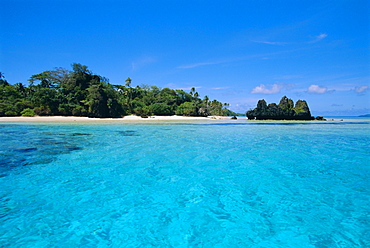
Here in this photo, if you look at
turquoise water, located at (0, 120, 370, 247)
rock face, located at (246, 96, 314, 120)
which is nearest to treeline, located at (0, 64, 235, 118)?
rock face, located at (246, 96, 314, 120)

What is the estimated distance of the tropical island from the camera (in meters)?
62.3

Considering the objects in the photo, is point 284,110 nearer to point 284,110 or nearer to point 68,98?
point 284,110

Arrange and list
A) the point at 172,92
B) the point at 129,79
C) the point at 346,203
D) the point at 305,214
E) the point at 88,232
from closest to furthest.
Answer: the point at 88,232 < the point at 305,214 < the point at 346,203 < the point at 129,79 < the point at 172,92

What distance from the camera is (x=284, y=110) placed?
204 ft

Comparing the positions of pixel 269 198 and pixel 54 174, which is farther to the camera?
pixel 54 174

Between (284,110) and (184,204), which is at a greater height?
(284,110)

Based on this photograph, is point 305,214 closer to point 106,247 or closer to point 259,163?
point 106,247

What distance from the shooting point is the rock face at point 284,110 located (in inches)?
2454

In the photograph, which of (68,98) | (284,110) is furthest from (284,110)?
(68,98)

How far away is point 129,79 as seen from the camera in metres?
75.9

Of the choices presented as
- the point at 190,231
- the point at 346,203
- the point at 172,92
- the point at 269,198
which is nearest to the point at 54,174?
the point at 190,231

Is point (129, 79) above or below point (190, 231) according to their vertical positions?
above

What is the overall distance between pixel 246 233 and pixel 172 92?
101 m

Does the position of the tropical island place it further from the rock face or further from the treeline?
the treeline
